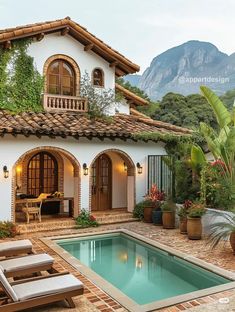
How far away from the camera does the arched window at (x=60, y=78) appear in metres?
17.7

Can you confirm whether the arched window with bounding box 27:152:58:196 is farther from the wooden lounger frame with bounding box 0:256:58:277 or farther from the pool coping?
the wooden lounger frame with bounding box 0:256:58:277

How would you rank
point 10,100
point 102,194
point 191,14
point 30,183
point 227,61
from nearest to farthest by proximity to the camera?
point 10,100 → point 30,183 → point 102,194 → point 191,14 → point 227,61

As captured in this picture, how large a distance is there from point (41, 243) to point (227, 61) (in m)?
97.4

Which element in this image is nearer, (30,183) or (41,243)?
(41,243)

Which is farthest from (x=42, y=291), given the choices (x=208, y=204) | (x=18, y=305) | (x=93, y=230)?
(x=208, y=204)

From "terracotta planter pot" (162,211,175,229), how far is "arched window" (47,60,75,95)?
8512 millimetres

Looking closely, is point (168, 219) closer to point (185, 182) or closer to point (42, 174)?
point (185, 182)

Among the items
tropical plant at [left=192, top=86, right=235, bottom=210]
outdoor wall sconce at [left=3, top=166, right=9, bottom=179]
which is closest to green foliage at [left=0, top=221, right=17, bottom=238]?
outdoor wall sconce at [left=3, top=166, right=9, bottom=179]

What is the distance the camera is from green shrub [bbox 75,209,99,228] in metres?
15.2

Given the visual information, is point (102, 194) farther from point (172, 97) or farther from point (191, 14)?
point (191, 14)

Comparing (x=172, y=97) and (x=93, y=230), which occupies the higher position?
(x=172, y=97)

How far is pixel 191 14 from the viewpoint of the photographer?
160 ft

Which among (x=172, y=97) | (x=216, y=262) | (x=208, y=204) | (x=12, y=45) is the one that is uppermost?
(x=172, y=97)
